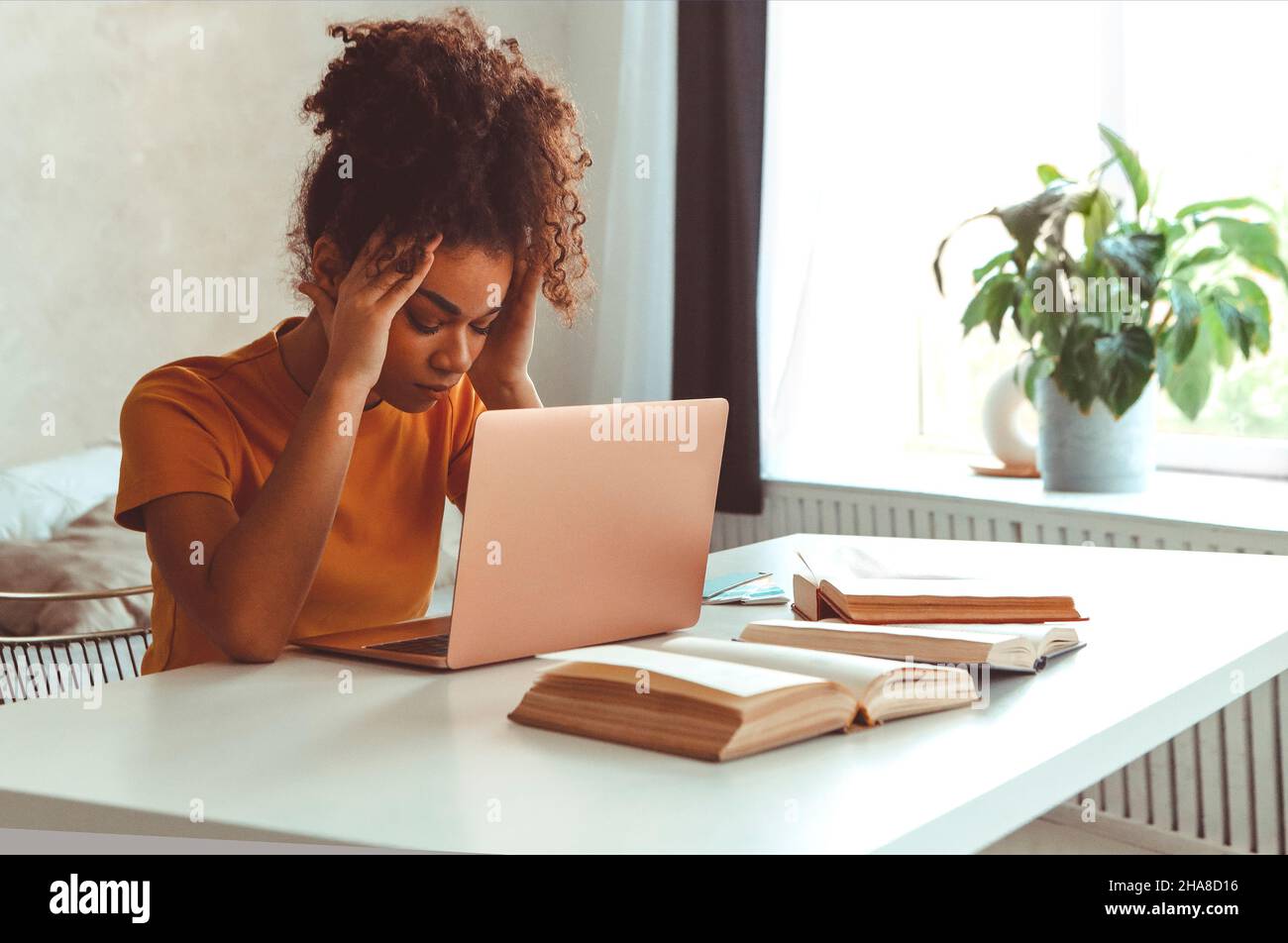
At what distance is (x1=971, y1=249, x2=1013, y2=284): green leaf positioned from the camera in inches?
93.3

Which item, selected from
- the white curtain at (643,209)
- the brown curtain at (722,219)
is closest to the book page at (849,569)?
the brown curtain at (722,219)

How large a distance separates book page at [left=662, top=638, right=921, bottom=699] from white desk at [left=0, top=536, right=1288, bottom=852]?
4 cm

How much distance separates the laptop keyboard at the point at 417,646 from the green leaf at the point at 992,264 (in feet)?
5.19

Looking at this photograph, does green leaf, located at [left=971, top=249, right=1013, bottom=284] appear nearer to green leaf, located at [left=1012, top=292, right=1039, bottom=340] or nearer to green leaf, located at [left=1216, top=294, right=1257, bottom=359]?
green leaf, located at [left=1012, top=292, right=1039, bottom=340]

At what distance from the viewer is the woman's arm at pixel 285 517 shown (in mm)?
1092

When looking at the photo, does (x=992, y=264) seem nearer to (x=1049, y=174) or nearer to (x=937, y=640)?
(x=1049, y=174)

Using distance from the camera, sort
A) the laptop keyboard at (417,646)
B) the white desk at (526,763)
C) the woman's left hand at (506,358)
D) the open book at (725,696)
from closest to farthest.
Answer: the white desk at (526,763) < the open book at (725,696) < the laptop keyboard at (417,646) < the woman's left hand at (506,358)

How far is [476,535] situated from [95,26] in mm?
2064

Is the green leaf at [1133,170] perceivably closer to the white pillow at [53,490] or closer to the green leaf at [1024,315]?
the green leaf at [1024,315]

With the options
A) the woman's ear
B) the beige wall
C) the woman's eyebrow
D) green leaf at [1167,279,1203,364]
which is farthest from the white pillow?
green leaf at [1167,279,1203,364]

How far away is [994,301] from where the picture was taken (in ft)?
7.73

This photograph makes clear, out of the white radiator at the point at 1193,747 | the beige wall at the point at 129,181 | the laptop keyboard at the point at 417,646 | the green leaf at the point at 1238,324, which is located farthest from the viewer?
the beige wall at the point at 129,181

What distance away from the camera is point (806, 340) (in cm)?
286

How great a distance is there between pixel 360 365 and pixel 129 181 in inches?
67.1
